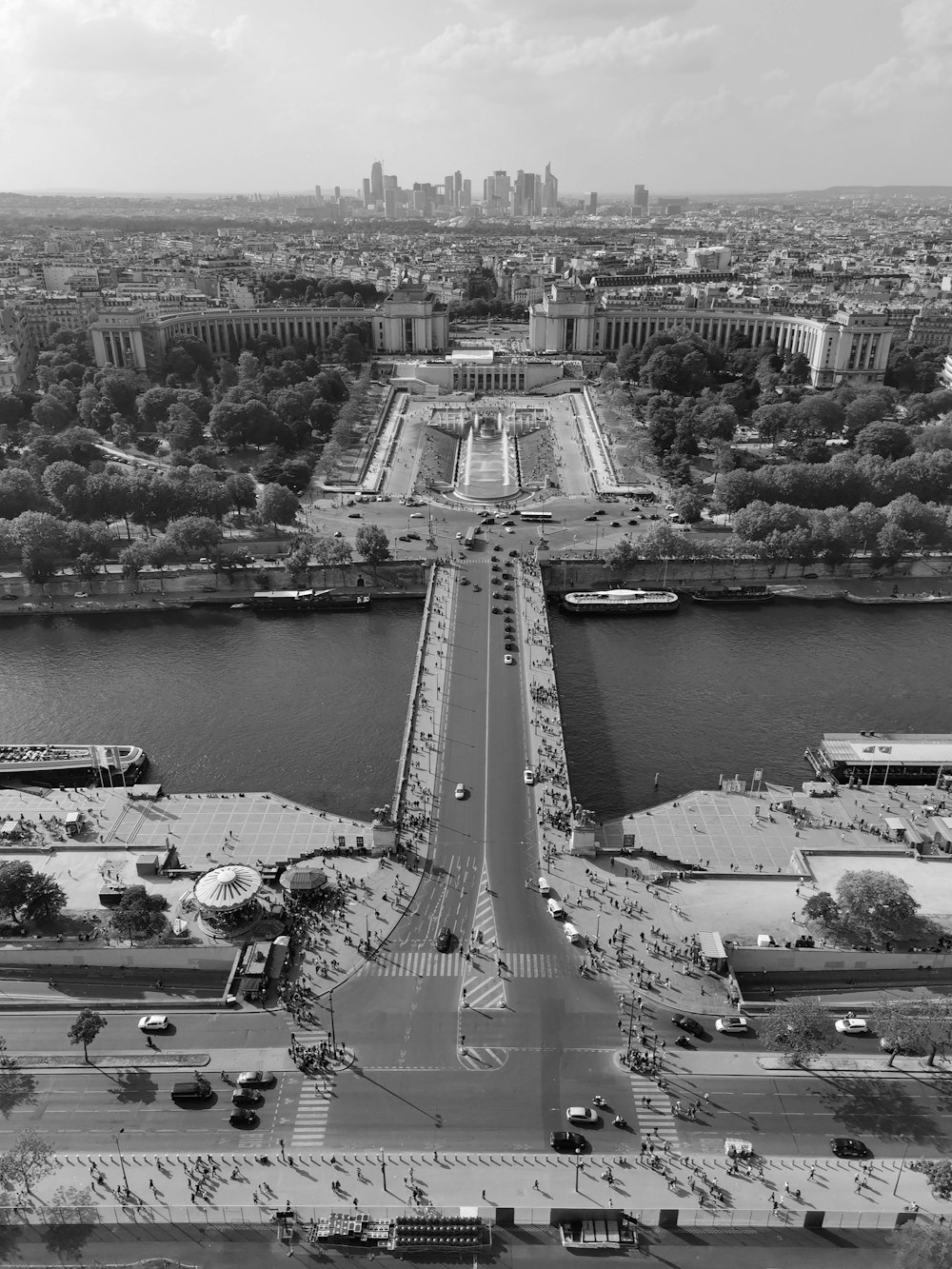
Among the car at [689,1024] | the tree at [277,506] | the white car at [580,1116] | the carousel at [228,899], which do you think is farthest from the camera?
the tree at [277,506]

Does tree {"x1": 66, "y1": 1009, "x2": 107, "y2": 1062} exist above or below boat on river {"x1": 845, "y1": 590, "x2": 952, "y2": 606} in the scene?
above

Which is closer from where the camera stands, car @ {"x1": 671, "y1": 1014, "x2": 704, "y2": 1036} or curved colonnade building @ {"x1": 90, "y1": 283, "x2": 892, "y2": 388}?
car @ {"x1": 671, "y1": 1014, "x2": 704, "y2": 1036}

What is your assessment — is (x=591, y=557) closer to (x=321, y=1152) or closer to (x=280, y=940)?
(x=280, y=940)

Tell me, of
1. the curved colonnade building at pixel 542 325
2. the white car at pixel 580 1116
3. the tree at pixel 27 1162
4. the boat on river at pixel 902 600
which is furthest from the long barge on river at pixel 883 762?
the curved colonnade building at pixel 542 325

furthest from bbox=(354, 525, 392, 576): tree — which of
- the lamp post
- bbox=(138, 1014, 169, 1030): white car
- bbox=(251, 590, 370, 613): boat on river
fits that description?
the lamp post

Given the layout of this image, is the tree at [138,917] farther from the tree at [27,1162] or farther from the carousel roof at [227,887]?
the tree at [27,1162]

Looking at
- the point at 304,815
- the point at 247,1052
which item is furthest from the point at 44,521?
the point at 247,1052

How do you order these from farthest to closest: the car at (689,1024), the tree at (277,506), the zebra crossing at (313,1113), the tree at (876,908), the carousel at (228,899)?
the tree at (277,506) < the carousel at (228,899) < the tree at (876,908) < the car at (689,1024) < the zebra crossing at (313,1113)

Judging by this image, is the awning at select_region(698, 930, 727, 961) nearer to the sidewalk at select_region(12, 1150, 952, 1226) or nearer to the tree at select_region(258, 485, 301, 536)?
the sidewalk at select_region(12, 1150, 952, 1226)
